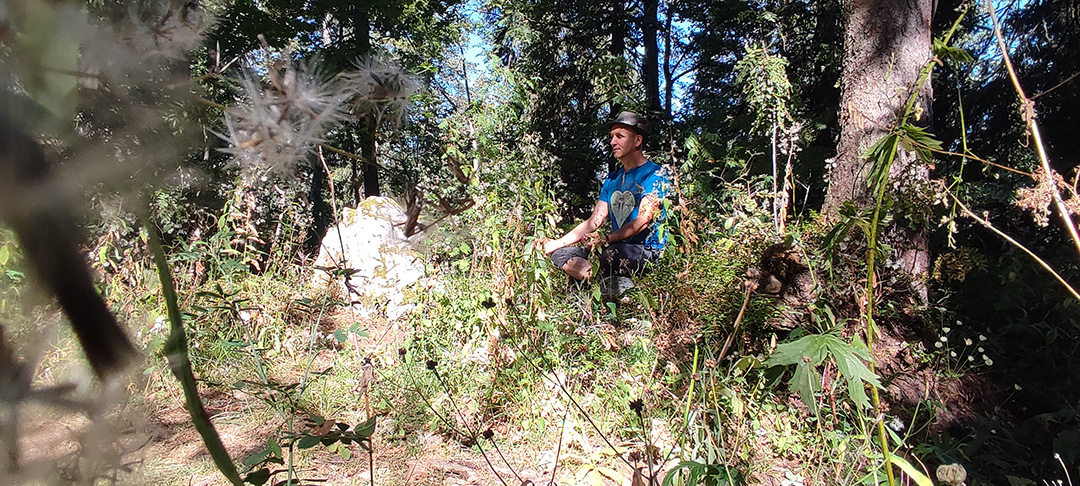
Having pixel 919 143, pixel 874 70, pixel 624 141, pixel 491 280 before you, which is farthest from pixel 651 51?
pixel 919 143

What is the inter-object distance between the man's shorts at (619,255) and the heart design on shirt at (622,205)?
24 cm

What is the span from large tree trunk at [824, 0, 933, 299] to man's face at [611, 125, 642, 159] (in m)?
1.27

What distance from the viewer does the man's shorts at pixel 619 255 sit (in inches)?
140

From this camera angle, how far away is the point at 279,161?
1.68 feet

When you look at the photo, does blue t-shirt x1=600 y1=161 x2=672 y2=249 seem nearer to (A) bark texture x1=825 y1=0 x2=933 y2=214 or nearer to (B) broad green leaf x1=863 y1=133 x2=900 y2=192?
(A) bark texture x1=825 y1=0 x2=933 y2=214

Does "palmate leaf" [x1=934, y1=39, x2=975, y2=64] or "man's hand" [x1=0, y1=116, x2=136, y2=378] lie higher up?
"palmate leaf" [x1=934, y1=39, x2=975, y2=64]

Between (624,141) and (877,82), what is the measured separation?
4.92ft

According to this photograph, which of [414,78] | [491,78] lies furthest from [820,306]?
[491,78]

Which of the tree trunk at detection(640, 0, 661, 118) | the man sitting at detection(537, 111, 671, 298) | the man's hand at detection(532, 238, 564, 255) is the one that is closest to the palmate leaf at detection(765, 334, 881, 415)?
the man's hand at detection(532, 238, 564, 255)

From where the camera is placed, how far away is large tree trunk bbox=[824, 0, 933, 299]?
297cm

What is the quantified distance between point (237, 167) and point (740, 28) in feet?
31.9

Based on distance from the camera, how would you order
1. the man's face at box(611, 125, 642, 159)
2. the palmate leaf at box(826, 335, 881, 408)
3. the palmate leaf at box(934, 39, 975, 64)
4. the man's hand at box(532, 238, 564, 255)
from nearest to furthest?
the palmate leaf at box(934, 39, 975, 64) < the palmate leaf at box(826, 335, 881, 408) < the man's hand at box(532, 238, 564, 255) < the man's face at box(611, 125, 642, 159)

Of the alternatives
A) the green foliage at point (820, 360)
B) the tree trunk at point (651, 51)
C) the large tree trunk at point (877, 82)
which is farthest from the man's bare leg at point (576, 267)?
the tree trunk at point (651, 51)

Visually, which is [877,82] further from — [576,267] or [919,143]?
[919,143]
